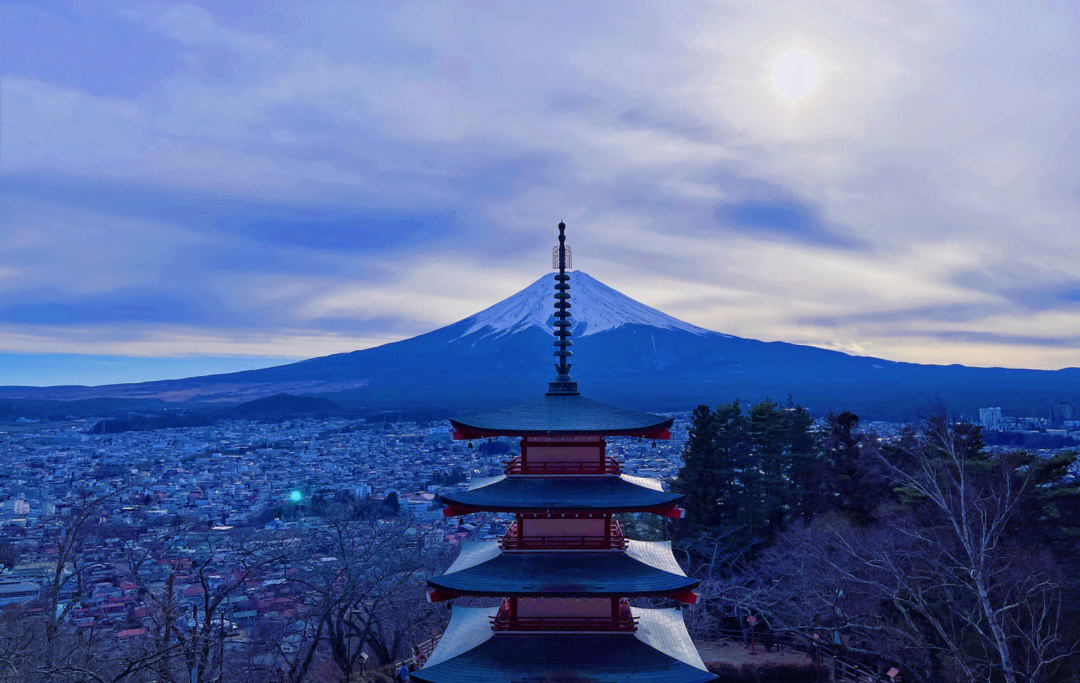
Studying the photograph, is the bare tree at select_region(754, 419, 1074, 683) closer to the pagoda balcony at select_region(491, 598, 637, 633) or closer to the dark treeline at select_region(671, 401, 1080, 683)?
the dark treeline at select_region(671, 401, 1080, 683)

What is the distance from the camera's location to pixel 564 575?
17203 mm

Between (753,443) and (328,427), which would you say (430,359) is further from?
(753,443)

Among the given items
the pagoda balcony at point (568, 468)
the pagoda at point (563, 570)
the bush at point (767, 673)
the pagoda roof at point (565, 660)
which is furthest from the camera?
the bush at point (767, 673)

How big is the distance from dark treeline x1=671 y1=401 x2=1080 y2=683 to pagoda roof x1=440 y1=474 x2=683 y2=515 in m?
8.54

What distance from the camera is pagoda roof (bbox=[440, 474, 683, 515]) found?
17156 millimetres

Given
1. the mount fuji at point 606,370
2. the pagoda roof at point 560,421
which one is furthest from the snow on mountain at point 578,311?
the pagoda roof at point 560,421

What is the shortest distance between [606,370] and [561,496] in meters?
129

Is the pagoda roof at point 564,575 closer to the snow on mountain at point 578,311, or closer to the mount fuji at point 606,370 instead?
the mount fuji at point 606,370

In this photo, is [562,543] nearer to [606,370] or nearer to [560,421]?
[560,421]

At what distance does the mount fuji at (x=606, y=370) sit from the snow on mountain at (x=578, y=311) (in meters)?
0.22

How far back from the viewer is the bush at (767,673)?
30.5 metres

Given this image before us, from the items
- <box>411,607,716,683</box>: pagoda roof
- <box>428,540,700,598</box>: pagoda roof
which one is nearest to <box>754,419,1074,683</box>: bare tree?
<box>411,607,716,683</box>: pagoda roof

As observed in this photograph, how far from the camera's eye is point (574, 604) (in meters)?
17.5

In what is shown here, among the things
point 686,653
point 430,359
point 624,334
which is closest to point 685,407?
point 624,334
